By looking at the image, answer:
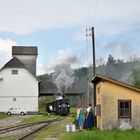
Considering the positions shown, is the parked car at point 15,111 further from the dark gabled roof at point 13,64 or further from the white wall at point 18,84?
the dark gabled roof at point 13,64

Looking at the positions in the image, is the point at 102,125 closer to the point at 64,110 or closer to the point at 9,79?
the point at 64,110

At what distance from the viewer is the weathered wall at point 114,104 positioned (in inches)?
1155

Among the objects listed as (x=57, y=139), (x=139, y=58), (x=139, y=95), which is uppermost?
(x=139, y=58)

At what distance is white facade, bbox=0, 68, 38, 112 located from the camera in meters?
84.3

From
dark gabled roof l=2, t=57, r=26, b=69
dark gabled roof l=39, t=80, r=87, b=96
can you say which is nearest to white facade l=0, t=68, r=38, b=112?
dark gabled roof l=2, t=57, r=26, b=69

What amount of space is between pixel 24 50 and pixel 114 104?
72945 millimetres

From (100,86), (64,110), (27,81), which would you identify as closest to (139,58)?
(27,81)

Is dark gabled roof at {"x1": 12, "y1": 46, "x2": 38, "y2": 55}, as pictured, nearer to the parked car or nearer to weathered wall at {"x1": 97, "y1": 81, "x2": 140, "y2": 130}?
the parked car

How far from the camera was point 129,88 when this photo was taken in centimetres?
2923

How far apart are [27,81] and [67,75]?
42.6 ft

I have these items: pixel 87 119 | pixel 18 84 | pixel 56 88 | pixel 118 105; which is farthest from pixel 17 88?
pixel 118 105

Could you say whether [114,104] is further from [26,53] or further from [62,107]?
[26,53]

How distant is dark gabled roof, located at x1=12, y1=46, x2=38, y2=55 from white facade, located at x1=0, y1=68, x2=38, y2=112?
14.2 metres

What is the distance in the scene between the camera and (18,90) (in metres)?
85.2
